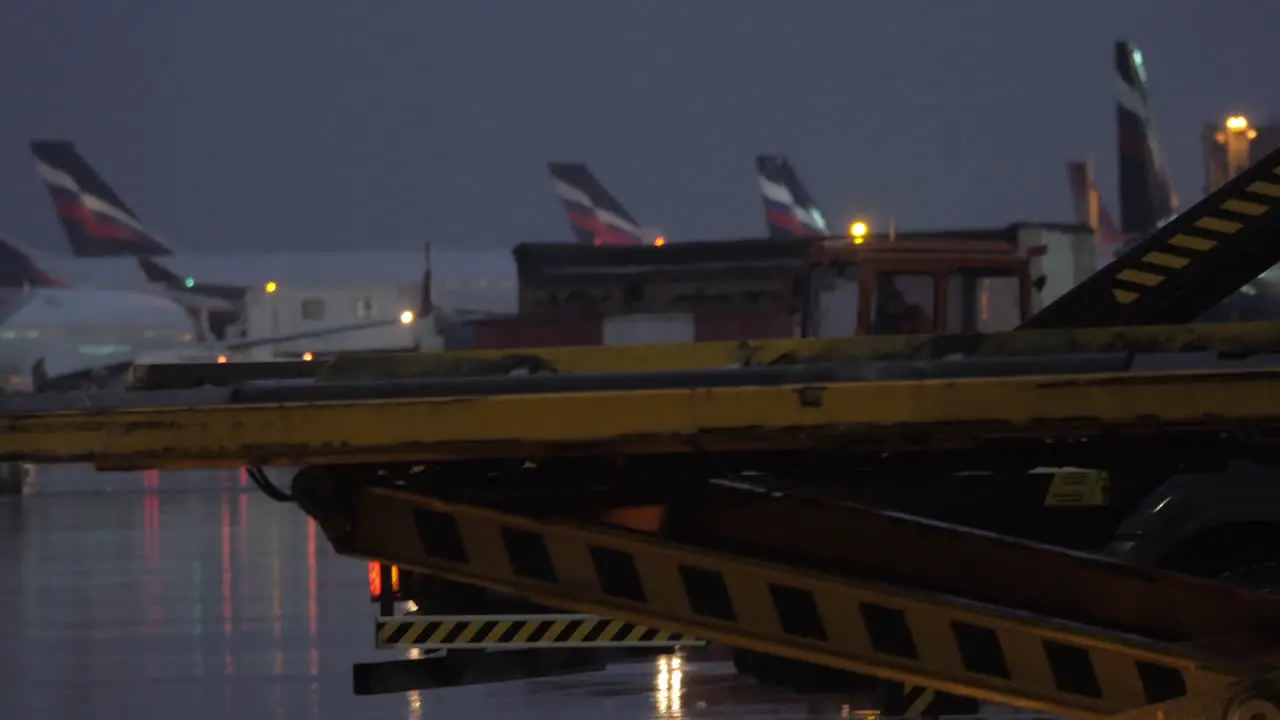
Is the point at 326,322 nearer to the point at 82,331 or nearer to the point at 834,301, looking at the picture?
the point at 82,331

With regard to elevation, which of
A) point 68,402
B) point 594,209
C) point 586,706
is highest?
point 594,209

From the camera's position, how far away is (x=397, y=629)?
865cm

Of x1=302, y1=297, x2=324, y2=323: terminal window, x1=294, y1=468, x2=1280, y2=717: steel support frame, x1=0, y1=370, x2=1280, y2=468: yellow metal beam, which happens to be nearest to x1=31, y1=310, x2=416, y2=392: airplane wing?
x1=302, y1=297, x2=324, y2=323: terminal window

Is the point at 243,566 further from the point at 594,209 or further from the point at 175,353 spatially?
the point at 594,209

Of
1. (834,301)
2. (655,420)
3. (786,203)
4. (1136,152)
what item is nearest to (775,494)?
(655,420)

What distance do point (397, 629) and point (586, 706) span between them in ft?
8.91

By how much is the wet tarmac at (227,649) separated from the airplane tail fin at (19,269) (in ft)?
159

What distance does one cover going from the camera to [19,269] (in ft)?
240

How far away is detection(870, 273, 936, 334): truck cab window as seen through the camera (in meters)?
12.8

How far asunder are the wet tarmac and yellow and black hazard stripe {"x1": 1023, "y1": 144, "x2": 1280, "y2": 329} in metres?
4.39

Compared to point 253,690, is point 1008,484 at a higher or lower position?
higher

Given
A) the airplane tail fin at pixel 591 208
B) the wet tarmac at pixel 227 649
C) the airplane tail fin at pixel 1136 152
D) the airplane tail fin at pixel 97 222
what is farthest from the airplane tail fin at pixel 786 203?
the wet tarmac at pixel 227 649

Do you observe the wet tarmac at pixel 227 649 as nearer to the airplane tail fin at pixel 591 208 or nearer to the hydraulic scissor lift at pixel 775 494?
the hydraulic scissor lift at pixel 775 494

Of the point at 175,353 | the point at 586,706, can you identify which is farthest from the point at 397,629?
the point at 175,353
